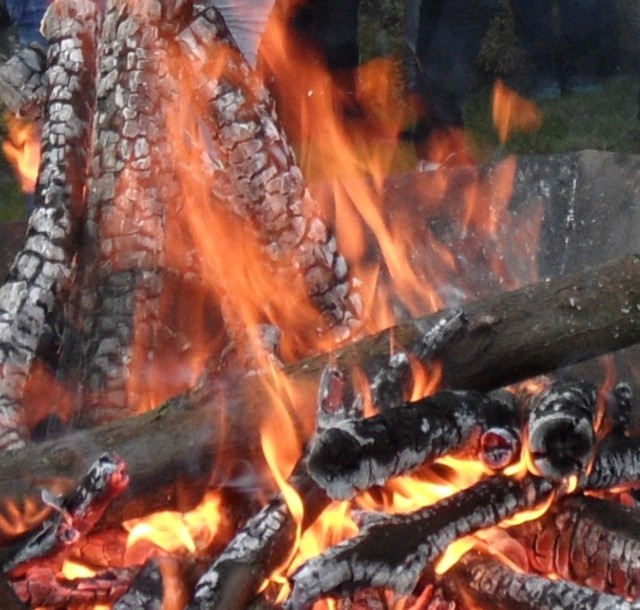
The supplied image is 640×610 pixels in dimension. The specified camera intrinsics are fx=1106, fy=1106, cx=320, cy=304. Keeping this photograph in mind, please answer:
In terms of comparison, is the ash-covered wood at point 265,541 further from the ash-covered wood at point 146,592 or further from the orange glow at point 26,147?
the orange glow at point 26,147

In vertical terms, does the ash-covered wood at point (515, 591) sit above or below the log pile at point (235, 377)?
below

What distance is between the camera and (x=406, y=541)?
1436 mm

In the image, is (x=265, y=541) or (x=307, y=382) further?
(x=307, y=382)

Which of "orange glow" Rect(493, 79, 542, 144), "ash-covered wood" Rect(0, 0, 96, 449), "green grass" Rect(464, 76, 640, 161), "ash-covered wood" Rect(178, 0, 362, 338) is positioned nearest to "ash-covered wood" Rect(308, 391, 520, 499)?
"ash-covered wood" Rect(178, 0, 362, 338)

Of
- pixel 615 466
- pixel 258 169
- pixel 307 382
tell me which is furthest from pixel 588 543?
pixel 258 169

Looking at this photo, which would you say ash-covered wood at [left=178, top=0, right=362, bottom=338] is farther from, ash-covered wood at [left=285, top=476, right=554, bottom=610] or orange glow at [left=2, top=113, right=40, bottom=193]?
ash-covered wood at [left=285, top=476, right=554, bottom=610]

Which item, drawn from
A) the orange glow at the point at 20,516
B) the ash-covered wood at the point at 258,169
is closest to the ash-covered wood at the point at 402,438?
the orange glow at the point at 20,516

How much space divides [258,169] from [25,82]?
2.03 ft

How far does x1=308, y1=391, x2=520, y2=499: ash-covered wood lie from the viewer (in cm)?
142

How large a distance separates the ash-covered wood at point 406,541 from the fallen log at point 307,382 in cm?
20

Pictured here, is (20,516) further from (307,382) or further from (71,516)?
(307,382)

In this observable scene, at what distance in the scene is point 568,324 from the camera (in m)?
1.69

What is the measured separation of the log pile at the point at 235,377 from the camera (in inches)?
57.9

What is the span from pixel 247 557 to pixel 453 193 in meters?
1.37
